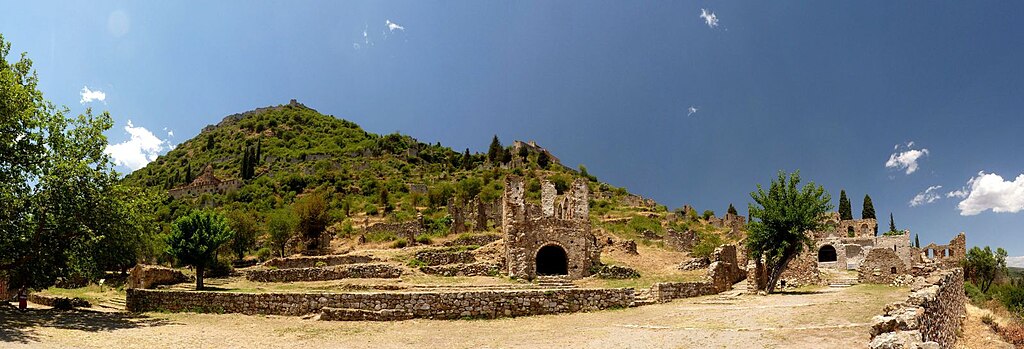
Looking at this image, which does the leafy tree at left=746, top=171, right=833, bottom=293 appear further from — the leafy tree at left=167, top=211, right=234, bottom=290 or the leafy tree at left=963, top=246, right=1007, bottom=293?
the leafy tree at left=963, top=246, right=1007, bottom=293

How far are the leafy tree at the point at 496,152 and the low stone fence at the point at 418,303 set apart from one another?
233 ft

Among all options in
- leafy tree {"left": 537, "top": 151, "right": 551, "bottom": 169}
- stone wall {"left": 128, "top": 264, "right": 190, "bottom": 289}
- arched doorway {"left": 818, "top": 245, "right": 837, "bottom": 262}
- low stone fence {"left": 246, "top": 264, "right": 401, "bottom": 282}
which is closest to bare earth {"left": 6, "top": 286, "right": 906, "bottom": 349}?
stone wall {"left": 128, "top": 264, "right": 190, "bottom": 289}

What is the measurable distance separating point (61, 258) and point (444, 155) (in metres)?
92.9

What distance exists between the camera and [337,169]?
93.4 metres

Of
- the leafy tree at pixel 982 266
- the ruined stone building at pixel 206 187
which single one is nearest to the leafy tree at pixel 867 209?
the leafy tree at pixel 982 266

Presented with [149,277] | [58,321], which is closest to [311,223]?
[149,277]

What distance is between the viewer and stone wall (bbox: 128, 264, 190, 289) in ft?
87.9

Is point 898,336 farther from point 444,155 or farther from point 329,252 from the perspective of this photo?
point 444,155

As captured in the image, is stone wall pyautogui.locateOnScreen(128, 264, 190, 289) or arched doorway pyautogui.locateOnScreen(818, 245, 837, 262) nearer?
stone wall pyautogui.locateOnScreen(128, 264, 190, 289)

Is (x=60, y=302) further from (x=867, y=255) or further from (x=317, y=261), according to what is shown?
(x=867, y=255)

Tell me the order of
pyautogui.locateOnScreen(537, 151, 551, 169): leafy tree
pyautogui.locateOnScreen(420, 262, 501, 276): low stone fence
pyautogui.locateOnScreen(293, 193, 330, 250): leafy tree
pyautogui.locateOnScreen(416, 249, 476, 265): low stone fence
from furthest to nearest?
pyautogui.locateOnScreen(537, 151, 551, 169): leafy tree, pyautogui.locateOnScreen(293, 193, 330, 250): leafy tree, pyautogui.locateOnScreen(416, 249, 476, 265): low stone fence, pyautogui.locateOnScreen(420, 262, 501, 276): low stone fence

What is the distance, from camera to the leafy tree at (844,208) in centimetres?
5982

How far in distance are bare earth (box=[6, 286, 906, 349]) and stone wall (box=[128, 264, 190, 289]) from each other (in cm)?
873

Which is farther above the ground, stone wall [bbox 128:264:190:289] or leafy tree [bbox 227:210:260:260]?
leafy tree [bbox 227:210:260:260]
